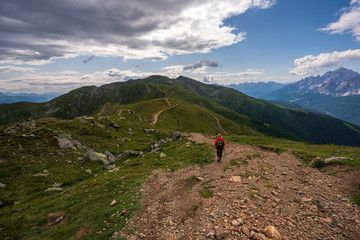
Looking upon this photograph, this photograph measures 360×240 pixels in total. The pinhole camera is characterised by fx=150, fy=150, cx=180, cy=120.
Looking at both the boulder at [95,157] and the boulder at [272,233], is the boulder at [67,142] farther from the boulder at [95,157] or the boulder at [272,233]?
the boulder at [272,233]

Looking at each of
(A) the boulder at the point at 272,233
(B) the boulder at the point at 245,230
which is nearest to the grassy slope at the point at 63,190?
(B) the boulder at the point at 245,230

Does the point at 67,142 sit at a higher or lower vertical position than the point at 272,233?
higher

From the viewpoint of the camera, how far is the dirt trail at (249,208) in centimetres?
816

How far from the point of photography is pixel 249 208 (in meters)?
9.79

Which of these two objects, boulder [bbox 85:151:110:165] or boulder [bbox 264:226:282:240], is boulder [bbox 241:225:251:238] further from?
boulder [bbox 85:151:110:165]

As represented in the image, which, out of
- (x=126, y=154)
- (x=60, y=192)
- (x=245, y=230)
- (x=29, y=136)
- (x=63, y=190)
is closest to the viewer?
(x=245, y=230)

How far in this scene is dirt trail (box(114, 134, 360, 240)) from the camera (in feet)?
26.8

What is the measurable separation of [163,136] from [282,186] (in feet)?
127

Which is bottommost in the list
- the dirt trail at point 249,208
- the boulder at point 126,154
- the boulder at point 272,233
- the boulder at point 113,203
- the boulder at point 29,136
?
the boulder at point 126,154

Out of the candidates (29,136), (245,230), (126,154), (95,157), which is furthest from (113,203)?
(29,136)

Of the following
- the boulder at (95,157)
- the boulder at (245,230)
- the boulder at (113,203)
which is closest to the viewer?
the boulder at (245,230)

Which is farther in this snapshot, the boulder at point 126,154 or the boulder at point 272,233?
the boulder at point 126,154

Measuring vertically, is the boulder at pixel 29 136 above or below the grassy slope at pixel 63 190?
above

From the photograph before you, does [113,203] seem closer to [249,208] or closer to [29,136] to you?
[249,208]
